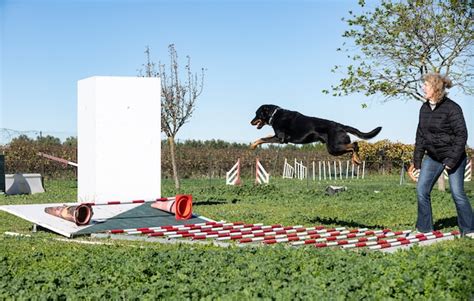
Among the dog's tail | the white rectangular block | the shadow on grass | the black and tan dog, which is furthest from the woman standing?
the white rectangular block

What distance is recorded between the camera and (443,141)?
9117 mm

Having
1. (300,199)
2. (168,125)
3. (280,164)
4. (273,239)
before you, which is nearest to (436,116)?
(273,239)

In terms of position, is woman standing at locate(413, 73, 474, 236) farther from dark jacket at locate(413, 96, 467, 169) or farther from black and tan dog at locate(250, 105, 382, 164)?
black and tan dog at locate(250, 105, 382, 164)

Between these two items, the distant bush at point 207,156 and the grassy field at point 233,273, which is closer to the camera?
the grassy field at point 233,273

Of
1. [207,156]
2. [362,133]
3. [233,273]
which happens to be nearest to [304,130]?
[362,133]

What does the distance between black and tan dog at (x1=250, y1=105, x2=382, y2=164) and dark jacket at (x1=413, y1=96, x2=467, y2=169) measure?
79 centimetres

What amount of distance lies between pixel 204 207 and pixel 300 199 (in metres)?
3.20

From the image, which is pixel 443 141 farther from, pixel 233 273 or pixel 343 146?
pixel 233 273

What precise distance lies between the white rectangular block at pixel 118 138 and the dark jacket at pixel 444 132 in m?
6.16

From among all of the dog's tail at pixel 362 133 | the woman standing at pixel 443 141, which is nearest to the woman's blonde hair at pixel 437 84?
the woman standing at pixel 443 141

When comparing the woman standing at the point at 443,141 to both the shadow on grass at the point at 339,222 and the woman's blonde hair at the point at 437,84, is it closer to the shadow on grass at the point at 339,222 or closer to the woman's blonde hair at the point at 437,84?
the woman's blonde hair at the point at 437,84

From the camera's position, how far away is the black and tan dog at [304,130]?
9.95 m

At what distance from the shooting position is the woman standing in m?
9.02

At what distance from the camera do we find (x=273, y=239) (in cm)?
894
